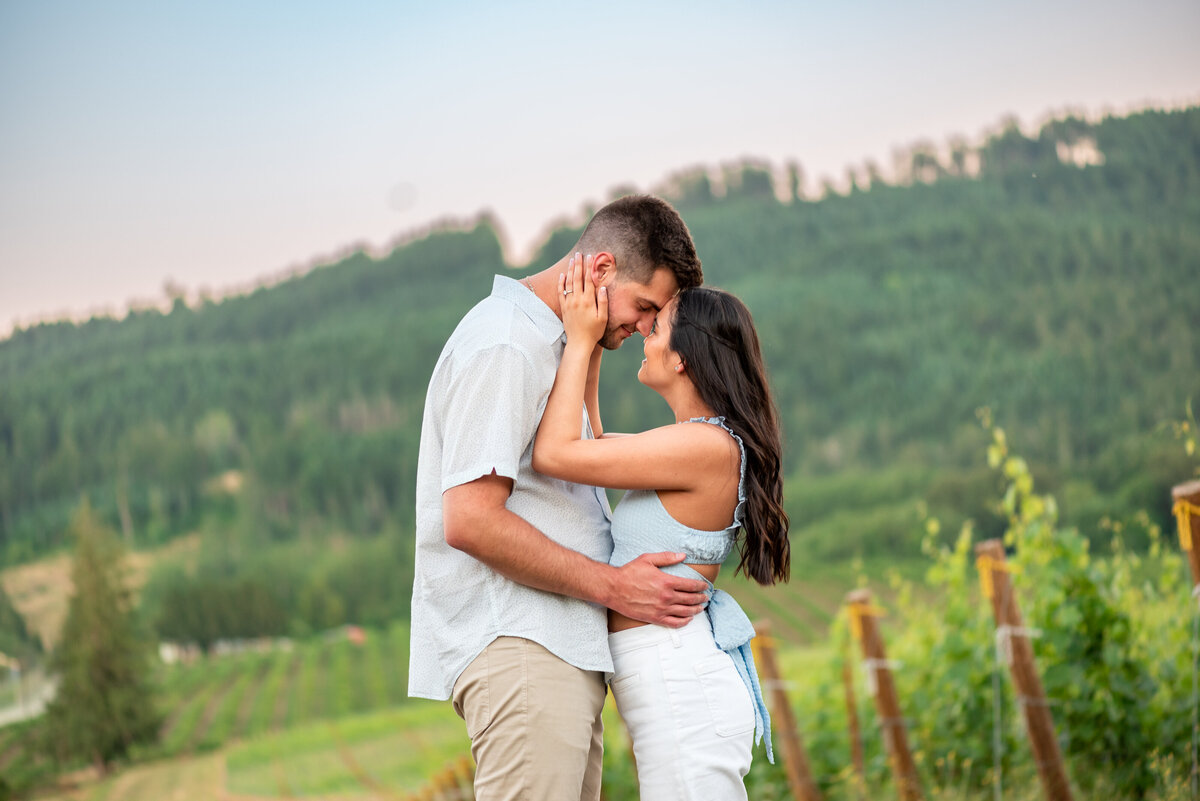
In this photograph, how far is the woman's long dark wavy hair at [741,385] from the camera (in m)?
2.14

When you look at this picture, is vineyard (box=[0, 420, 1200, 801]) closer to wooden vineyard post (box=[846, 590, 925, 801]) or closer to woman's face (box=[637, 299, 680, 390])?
wooden vineyard post (box=[846, 590, 925, 801])

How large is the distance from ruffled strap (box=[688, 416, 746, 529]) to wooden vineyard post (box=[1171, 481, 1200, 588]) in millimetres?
1620

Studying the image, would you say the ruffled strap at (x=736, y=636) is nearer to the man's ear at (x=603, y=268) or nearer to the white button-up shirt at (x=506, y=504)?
the white button-up shirt at (x=506, y=504)

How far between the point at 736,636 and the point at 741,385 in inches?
21.2

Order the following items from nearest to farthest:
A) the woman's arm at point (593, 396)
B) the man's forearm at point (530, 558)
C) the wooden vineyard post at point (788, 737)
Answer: the man's forearm at point (530, 558), the woman's arm at point (593, 396), the wooden vineyard post at point (788, 737)

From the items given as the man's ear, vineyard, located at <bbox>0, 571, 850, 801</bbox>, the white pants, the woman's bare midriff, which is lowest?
vineyard, located at <bbox>0, 571, 850, 801</bbox>

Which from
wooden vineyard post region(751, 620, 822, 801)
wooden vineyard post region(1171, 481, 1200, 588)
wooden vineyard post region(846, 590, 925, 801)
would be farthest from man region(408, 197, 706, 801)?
wooden vineyard post region(751, 620, 822, 801)

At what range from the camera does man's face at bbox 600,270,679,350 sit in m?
2.18

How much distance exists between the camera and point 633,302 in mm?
2186

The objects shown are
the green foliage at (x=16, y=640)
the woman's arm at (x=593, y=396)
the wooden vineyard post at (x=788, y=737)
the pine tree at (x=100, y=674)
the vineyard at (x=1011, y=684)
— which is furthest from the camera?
the pine tree at (x=100, y=674)

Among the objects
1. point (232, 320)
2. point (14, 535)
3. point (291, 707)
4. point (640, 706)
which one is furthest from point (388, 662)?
point (640, 706)

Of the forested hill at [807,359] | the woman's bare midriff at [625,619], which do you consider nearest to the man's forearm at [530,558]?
the woman's bare midriff at [625,619]

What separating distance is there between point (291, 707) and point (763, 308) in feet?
91.6

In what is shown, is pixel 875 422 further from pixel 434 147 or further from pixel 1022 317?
pixel 434 147
